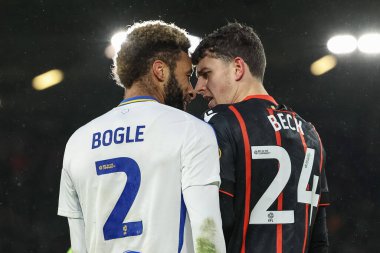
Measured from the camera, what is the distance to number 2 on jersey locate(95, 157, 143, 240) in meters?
1.53

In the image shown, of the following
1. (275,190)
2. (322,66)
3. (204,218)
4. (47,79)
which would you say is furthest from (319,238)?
(47,79)

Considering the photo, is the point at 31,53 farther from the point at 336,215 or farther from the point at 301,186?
the point at 301,186

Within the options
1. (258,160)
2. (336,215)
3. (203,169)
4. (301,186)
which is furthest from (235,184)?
(336,215)

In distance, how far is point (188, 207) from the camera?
1.48 metres

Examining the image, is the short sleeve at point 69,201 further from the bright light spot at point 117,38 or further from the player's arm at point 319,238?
the bright light spot at point 117,38

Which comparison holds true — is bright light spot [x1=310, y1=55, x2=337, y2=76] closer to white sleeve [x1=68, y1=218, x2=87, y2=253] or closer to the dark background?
the dark background

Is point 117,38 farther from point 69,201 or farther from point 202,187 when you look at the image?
point 202,187

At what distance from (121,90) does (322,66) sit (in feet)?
6.58

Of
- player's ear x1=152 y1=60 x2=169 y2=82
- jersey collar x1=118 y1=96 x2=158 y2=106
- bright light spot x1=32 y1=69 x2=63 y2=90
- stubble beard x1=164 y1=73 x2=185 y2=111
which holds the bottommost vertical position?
jersey collar x1=118 y1=96 x2=158 y2=106

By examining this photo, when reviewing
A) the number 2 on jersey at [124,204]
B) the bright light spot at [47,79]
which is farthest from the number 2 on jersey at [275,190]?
the bright light spot at [47,79]

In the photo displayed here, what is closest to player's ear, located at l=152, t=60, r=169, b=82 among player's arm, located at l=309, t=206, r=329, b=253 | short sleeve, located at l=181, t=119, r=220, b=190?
short sleeve, located at l=181, t=119, r=220, b=190

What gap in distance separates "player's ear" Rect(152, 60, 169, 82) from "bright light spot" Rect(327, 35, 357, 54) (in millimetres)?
4271

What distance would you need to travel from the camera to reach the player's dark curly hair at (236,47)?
2.10 meters

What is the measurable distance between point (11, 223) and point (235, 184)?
449 centimetres
